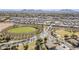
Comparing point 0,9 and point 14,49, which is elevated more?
point 0,9

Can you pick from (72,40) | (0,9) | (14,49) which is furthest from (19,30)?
(72,40)
